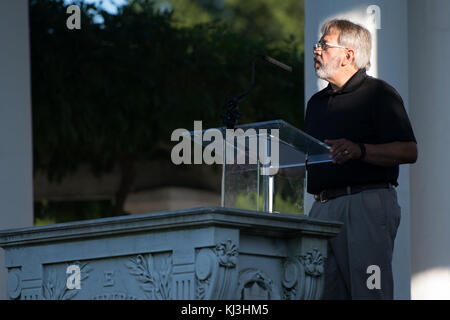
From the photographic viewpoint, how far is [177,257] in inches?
141

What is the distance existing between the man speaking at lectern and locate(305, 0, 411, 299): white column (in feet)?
3.56

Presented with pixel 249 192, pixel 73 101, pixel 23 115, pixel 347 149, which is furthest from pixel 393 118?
pixel 73 101

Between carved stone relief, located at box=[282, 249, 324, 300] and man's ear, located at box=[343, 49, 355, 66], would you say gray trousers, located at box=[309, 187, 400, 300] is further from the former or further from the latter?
man's ear, located at box=[343, 49, 355, 66]

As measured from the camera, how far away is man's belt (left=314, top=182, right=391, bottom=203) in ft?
13.5

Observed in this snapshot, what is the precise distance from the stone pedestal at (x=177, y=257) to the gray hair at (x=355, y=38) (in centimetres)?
80

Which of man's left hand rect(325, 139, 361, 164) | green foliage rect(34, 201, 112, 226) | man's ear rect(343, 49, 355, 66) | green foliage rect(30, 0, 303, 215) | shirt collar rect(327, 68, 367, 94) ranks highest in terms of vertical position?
green foliage rect(30, 0, 303, 215)

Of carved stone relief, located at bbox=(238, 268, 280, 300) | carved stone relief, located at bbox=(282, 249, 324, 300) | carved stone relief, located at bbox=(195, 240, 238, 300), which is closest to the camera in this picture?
carved stone relief, located at bbox=(195, 240, 238, 300)

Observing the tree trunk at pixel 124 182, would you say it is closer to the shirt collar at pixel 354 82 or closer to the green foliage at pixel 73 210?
the green foliage at pixel 73 210

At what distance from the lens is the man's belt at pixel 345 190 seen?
13.5 feet

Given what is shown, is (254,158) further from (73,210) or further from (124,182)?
(73,210)

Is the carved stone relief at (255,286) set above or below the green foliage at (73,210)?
below

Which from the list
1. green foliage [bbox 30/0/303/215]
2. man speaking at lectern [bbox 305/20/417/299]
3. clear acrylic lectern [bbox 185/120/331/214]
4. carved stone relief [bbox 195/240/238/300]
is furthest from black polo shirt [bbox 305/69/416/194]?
green foliage [bbox 30/0/303/215]

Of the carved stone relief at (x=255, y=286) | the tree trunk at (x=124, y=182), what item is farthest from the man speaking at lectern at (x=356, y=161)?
the tree trunk at (x=124, y=182)
